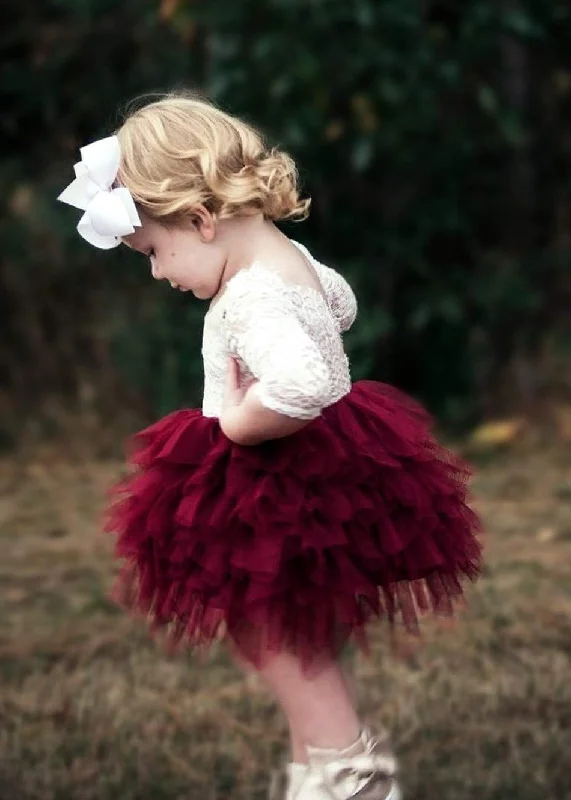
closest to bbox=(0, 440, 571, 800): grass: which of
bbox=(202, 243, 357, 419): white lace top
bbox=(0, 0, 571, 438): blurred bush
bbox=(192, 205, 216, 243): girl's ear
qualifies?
bbox=(202, 243, 357, 419): white lace top

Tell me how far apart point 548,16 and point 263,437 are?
3.74m

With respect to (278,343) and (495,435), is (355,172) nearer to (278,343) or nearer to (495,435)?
(495,435)

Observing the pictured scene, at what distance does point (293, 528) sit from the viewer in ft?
6.95

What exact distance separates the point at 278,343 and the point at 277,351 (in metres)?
0.01

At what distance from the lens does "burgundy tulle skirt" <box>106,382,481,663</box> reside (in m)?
2.14

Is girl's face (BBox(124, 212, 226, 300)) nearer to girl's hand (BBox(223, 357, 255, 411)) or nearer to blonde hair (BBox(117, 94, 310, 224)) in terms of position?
blonde hair (BBox(117, 94, 310, 224))

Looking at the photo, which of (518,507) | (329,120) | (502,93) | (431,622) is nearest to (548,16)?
(502,93)

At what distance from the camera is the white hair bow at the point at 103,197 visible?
215cm

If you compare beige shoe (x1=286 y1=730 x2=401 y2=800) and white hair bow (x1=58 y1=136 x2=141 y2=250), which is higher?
white hair bow (x1=58 y1=136 x2=141 y2=250)

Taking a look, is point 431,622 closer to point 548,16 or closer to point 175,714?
point 175,714

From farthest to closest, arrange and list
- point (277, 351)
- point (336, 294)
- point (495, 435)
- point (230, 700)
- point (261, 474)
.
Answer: point (495, 435), point (230, 700), point (336, 294), point (261, 474), point (277, 351)

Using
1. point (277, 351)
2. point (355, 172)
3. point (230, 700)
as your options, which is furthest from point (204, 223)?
point (355, 172)

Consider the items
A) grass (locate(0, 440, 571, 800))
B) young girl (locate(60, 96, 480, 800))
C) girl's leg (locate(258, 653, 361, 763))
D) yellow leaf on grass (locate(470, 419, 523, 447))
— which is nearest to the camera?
young girl (locate(60, 96, 480, 800))

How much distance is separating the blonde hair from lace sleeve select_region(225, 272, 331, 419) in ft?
0.44
